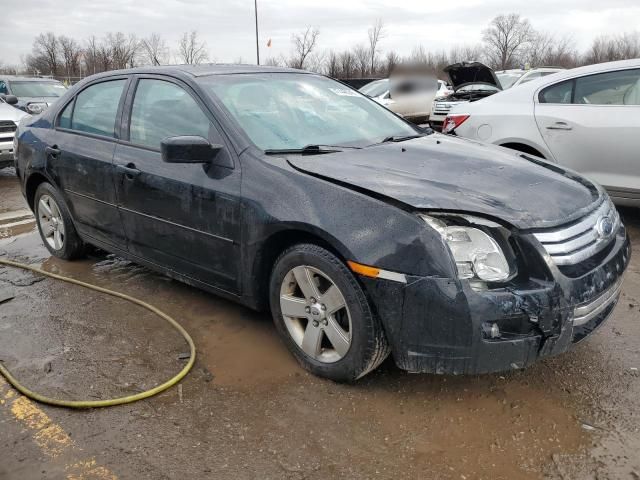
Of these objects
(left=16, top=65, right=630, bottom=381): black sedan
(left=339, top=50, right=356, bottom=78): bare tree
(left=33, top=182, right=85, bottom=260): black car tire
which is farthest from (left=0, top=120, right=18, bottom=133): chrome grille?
(left=339, top=50, right=356, bottom=78): bare tree

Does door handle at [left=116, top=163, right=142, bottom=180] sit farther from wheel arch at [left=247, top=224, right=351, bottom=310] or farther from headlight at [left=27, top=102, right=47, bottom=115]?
headlight at [left=27, top=102, right=47, bottom=115]

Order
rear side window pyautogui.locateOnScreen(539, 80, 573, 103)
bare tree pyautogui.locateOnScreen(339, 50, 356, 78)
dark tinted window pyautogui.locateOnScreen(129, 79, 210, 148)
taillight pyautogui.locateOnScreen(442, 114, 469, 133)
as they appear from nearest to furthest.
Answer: dark tinted window pyautogui.locateOnScreen(129, 79, 210, 148) < rear side window pyautogui.locateOnScreen(539, 80, 573, 103) < taillight pyautogui.locateOnScreen(442, 114, 469, 133) < bare tree pyautogui.locateOnScreen(339, 50, 356, 78)

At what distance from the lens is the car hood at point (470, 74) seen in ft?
34.9

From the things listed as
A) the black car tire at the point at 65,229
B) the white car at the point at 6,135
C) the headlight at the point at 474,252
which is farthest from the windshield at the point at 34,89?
the headlight at the point at 474,252

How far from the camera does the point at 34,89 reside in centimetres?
1443

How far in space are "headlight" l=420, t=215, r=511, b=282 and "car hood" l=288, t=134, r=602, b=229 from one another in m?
0.09

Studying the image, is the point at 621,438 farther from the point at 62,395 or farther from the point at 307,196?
the point at 62,395

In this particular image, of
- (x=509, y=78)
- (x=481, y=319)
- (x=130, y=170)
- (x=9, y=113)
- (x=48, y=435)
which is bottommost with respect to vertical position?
(x=48, y=435)

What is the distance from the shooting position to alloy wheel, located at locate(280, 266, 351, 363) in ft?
8.95

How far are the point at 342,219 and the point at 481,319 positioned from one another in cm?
76

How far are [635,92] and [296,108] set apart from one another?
3.36 m

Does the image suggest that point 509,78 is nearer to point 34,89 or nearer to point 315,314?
point 34,89

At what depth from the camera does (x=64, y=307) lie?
154 inches

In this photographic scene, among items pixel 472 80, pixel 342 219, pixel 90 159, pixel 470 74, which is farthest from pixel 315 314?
pixel 472 80
